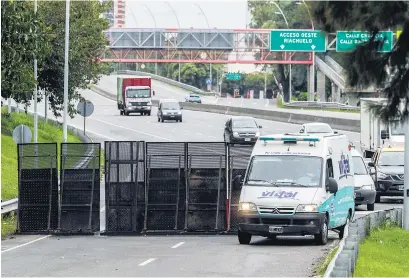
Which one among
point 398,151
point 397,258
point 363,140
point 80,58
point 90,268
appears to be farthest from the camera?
point 80,58

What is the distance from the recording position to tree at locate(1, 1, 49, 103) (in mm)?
27172

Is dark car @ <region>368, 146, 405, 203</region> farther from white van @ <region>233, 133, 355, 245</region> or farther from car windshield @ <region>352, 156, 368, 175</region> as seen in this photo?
white van @ <region>233, 133, 355, 245</region>

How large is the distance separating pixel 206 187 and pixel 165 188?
1.02m

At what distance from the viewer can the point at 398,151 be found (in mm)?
39469

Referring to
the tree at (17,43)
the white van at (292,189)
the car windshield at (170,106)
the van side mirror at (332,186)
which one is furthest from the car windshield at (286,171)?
the car windshield at (170,106)

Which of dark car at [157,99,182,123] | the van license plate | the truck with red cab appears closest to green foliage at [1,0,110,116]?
dark car at [157,99,182,123]

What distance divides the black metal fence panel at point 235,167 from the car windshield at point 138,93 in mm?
57593

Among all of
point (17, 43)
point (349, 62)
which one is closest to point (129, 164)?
point (17, 43)

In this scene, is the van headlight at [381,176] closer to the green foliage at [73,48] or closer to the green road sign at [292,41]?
the green foliage at [73,48]

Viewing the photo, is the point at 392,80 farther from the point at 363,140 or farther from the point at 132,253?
the point at 363,140

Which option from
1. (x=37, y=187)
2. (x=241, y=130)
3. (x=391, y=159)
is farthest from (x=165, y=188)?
(x=241, y=130)

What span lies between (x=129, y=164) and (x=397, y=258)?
8417 mm

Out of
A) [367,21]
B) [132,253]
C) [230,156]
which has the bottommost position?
[132,253]

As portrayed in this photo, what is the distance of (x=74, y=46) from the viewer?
52625mm
